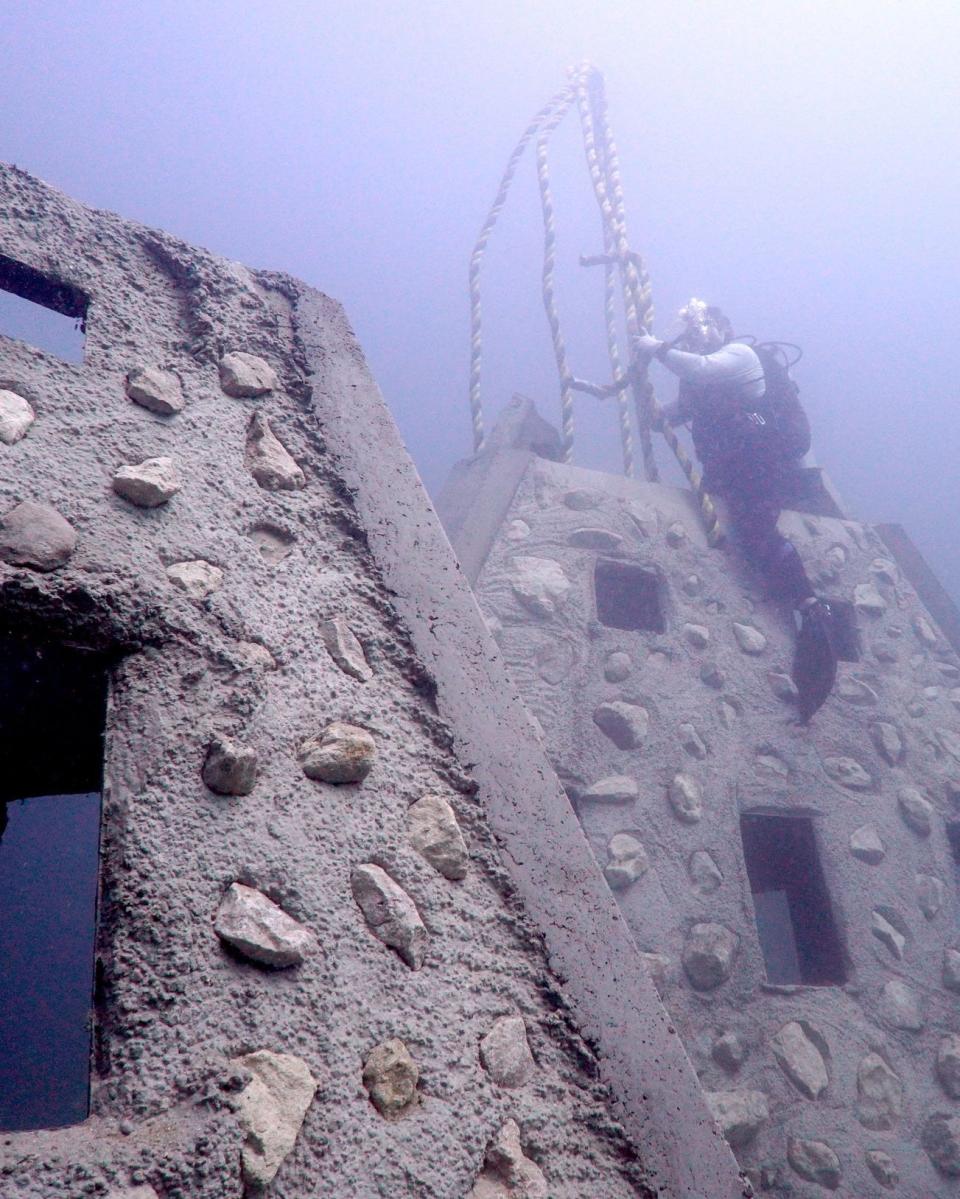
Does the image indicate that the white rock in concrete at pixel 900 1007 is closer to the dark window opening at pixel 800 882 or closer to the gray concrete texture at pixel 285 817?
the dark window opening at pixel 800 882

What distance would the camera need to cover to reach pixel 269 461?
4.42 ft

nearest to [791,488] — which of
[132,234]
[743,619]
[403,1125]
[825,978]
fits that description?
Answer: [743,619]

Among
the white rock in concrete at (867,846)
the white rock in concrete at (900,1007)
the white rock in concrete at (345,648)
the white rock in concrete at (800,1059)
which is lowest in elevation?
the white rock in concrete at (800,1059)

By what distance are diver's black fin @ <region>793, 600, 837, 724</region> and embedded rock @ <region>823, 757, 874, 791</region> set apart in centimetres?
26

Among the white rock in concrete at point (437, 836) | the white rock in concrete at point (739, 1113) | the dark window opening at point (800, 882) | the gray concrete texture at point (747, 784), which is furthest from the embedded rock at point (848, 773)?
the white rock in concrete at point (437, 836)

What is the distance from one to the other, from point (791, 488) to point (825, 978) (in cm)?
349

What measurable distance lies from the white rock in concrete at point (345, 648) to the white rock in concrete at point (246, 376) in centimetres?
54

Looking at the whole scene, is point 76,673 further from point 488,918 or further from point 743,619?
point 743,619

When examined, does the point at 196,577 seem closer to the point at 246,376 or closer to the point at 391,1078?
the point at 246,376

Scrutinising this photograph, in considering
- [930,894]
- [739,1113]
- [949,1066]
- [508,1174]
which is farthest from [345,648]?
[930,894]

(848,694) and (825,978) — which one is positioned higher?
(848,694)

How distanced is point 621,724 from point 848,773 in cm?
141

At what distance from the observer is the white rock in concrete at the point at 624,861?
9.29 ft

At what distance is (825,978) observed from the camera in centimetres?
321
